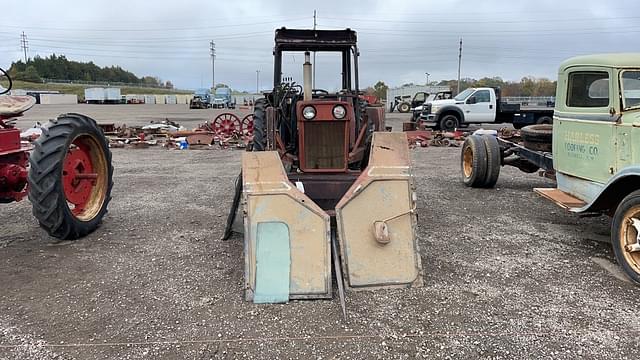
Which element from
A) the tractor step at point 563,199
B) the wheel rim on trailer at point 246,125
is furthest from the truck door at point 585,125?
the wheel rim on trailer at point 246,125

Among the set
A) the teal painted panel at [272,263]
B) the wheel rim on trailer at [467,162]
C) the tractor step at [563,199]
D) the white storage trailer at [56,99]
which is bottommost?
the teal painted panel at [272,263]

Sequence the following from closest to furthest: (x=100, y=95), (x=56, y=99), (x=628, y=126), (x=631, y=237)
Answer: (x=631, y=237), (x=628, y=126), (x=56, y=99), (x=100, y=95)

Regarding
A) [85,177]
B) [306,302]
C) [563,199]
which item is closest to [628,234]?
[563,199]

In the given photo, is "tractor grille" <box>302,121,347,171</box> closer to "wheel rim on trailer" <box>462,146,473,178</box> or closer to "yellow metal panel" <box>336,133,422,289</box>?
"yellow metal panel" <box>336,133,422,289</box>

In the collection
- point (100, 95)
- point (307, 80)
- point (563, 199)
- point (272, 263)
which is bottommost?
point (272, 263)

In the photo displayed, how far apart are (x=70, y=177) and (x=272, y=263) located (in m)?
2.66

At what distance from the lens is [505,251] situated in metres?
4.84

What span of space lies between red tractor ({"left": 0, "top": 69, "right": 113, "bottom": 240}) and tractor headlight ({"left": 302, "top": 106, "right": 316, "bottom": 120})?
2.31 metres

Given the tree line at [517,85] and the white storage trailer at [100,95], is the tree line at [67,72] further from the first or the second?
the tree line at [517,85]

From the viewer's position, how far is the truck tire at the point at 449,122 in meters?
19.9

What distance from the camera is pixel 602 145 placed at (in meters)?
5.12

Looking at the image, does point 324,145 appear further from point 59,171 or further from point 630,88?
point 630,88

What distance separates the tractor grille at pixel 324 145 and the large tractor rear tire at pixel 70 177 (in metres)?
2.34

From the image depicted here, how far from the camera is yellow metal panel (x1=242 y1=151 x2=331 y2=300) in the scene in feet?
12.3
